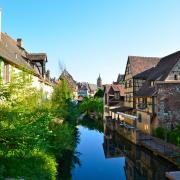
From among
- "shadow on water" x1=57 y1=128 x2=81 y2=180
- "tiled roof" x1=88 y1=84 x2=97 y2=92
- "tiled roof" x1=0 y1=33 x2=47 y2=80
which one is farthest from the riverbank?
"tiled roof" x1=88 y1=84 x2=97 y2=92

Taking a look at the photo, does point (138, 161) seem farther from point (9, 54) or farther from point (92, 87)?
point (92, 87)

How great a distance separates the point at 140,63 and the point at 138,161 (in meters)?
20.7

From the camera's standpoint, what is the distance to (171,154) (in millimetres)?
19609

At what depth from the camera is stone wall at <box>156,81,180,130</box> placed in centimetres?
2612

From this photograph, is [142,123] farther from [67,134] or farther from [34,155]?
[34,155]

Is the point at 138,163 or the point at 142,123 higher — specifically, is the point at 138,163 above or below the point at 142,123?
below

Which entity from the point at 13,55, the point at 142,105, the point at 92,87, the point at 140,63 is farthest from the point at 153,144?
the point at 92,87

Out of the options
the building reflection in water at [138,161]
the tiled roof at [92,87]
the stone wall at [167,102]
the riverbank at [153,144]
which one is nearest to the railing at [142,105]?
the riverbank at [153,144]

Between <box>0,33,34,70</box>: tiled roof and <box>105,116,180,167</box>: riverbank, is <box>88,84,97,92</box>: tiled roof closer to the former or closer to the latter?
<box>105,116,180,167</box>: riverbank

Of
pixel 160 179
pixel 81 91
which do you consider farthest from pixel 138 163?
pixel 81 91

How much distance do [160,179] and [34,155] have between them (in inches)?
312

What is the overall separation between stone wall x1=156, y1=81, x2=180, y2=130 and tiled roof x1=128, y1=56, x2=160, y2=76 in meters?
11.6

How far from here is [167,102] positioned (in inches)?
1030

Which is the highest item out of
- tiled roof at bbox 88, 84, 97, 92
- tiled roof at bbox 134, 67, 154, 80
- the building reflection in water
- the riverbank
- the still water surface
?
tiled roof at bbox 88, 84, 97, 92
